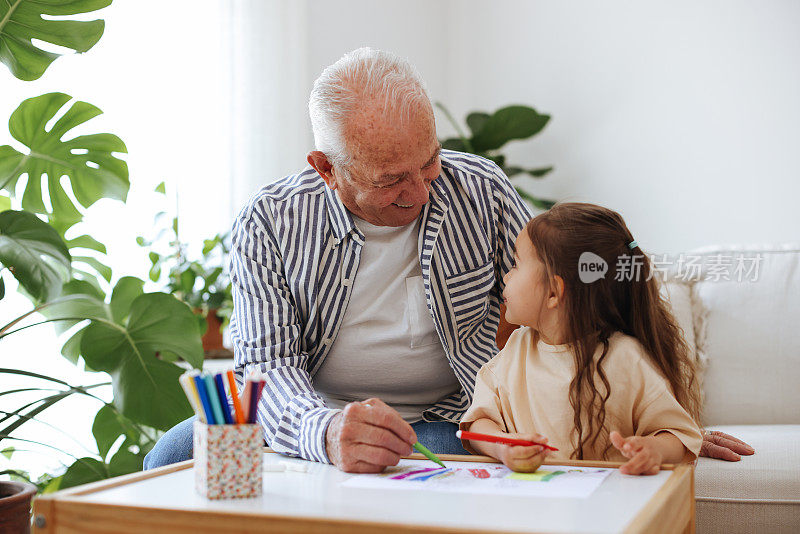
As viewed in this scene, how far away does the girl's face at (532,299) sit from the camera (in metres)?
1.33

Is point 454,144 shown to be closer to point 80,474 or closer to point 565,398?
point 80,474

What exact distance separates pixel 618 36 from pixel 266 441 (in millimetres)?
2385

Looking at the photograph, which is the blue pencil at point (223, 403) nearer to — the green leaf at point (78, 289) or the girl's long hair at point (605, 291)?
the girl's long hair at point (605, 291)

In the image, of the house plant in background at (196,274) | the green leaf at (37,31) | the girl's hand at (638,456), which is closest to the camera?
the girl's hand at (638,456)

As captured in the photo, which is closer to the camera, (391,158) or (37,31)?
(391,158)

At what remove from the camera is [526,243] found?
1378 millimetres

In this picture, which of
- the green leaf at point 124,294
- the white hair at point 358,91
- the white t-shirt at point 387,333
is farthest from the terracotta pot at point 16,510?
the white hair at point 358,91

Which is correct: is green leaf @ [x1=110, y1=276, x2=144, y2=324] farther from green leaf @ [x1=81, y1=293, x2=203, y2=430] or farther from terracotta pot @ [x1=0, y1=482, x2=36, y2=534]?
terracotta pot @ [x1=0, y1=482, x2=36, y2=534]

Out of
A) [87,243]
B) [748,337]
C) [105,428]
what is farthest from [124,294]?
[748,337]

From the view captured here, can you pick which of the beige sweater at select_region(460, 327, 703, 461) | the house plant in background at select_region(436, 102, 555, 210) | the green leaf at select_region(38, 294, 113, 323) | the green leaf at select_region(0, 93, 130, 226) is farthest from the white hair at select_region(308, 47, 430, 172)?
the house plant in background at select_region(436, 102, 555, 210)

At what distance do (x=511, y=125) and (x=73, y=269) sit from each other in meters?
1.79

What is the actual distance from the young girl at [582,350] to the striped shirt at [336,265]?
19 cm

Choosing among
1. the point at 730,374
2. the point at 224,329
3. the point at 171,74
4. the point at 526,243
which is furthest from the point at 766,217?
the point at 171,74

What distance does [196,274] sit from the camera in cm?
248
